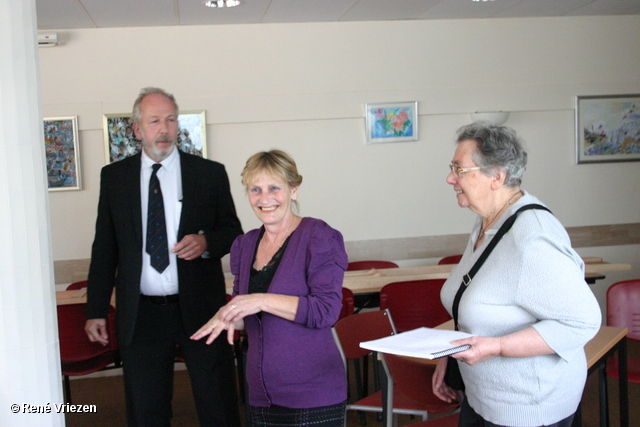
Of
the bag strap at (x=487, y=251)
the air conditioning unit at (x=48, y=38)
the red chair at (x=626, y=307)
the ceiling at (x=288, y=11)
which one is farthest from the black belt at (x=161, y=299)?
the air conditioning unit at (x=48, y=38)

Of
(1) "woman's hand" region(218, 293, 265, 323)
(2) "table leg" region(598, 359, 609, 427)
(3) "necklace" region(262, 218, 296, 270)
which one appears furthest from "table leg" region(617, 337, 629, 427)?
(1) "woman's hand" region(218, 293, 265, 323)

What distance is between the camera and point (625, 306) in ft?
12.4

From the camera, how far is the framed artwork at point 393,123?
5879 mm

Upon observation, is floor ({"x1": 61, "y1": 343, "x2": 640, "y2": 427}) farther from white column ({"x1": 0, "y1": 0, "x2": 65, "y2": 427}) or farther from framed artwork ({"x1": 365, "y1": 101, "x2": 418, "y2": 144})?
white column ({"x1": 0, "y1": 0, "x2": 65, "y2": 427})

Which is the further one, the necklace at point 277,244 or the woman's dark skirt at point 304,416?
the necklace at point 277,244

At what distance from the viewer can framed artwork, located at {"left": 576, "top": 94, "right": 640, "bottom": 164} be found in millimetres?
6172

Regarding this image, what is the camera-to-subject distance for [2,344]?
1506 mm

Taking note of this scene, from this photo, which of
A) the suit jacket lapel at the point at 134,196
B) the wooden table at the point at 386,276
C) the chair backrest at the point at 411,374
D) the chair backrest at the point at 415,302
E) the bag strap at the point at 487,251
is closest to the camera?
the bag strap at the point at 487,251

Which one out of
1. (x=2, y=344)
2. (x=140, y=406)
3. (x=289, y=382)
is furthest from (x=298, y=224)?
(x=140, y=406)

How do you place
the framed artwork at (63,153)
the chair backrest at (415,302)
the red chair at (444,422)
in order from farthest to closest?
the framed artwork at (63,153) → the chair backrest at (415,302) → the red chair at (444,422)

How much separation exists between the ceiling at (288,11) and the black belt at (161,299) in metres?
2.97

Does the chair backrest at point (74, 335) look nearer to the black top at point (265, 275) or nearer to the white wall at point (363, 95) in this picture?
the white wall at point (363, 95)

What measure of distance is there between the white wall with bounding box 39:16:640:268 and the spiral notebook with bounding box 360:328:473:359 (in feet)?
13.3

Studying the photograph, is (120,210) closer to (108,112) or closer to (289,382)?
(289,382)
